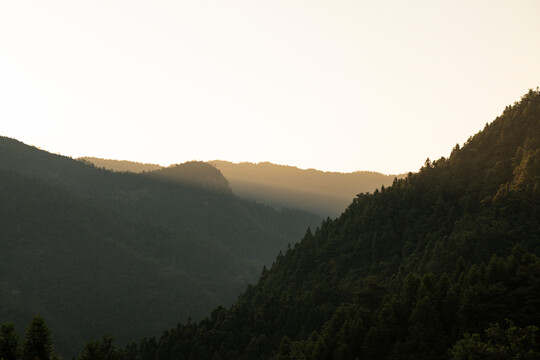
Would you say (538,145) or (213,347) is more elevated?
(538,145)

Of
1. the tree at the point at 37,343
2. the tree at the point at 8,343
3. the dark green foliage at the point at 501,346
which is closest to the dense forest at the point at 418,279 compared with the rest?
the dark green foliage at the point at 501,346

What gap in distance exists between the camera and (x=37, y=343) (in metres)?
77.9

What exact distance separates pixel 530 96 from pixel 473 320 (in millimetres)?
75697

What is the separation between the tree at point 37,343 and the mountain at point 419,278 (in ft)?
119

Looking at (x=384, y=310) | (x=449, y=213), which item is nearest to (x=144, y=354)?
(x=384, y=310)

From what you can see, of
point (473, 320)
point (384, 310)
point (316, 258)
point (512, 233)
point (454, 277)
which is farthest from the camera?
point (316, 258)

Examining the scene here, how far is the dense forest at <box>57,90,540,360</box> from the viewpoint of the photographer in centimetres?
8494

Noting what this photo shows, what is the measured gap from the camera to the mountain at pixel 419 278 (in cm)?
8494

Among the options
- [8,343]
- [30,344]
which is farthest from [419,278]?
[8,343]

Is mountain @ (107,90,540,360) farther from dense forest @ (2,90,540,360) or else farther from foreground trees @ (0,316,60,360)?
foreground trees @ (0,316,60,360)

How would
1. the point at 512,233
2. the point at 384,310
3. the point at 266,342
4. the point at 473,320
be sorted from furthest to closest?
the point at 266,342
the point at 512,233
the point at 384,310
the point at 473,320

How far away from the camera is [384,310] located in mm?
91250

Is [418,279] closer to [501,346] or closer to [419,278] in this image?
[419,278]

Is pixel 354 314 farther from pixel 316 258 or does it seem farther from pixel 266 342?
pixel 316 258
